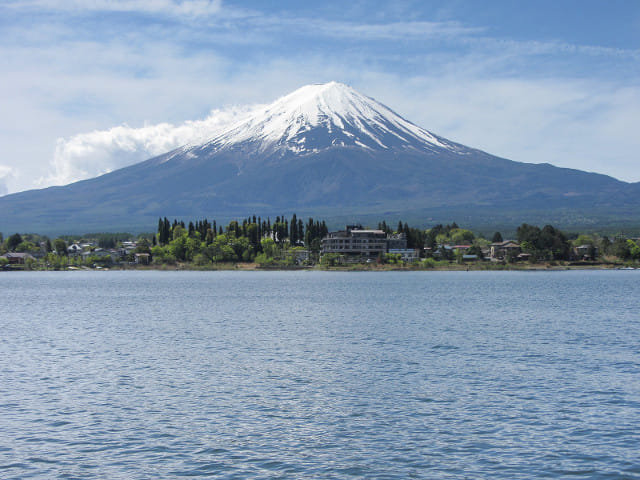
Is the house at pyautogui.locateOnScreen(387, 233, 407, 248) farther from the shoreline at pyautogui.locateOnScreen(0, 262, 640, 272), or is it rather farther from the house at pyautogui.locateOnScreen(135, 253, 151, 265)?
the house at pyautogui.locateOnScreen(135, 253, 151, 265)

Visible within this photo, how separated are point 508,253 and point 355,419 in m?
120

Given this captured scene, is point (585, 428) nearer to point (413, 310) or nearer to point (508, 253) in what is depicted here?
point (413, 310)

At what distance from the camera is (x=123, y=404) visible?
2133cm

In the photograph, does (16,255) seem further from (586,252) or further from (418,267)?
(586,252)

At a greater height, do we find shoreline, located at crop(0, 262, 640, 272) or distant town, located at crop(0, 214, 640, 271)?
distant town, located at crop(0, 214, 640, 271)

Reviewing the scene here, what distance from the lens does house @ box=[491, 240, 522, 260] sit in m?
135

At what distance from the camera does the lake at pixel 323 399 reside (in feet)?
52.6

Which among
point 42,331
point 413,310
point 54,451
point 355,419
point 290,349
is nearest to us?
point 54,451

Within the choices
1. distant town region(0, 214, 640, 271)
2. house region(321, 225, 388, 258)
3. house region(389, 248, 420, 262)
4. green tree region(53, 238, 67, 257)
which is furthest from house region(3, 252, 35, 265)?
house region(389, 248, 420, 262)

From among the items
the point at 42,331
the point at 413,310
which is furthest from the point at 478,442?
the point at 413,310

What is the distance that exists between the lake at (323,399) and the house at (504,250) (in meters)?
92.6

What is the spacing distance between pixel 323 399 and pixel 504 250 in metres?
124

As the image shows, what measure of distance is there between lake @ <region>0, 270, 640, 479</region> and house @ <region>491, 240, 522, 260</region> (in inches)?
3644

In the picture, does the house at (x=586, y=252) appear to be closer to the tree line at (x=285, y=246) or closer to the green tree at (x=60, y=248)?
the tree line at (x=285, y=246)
